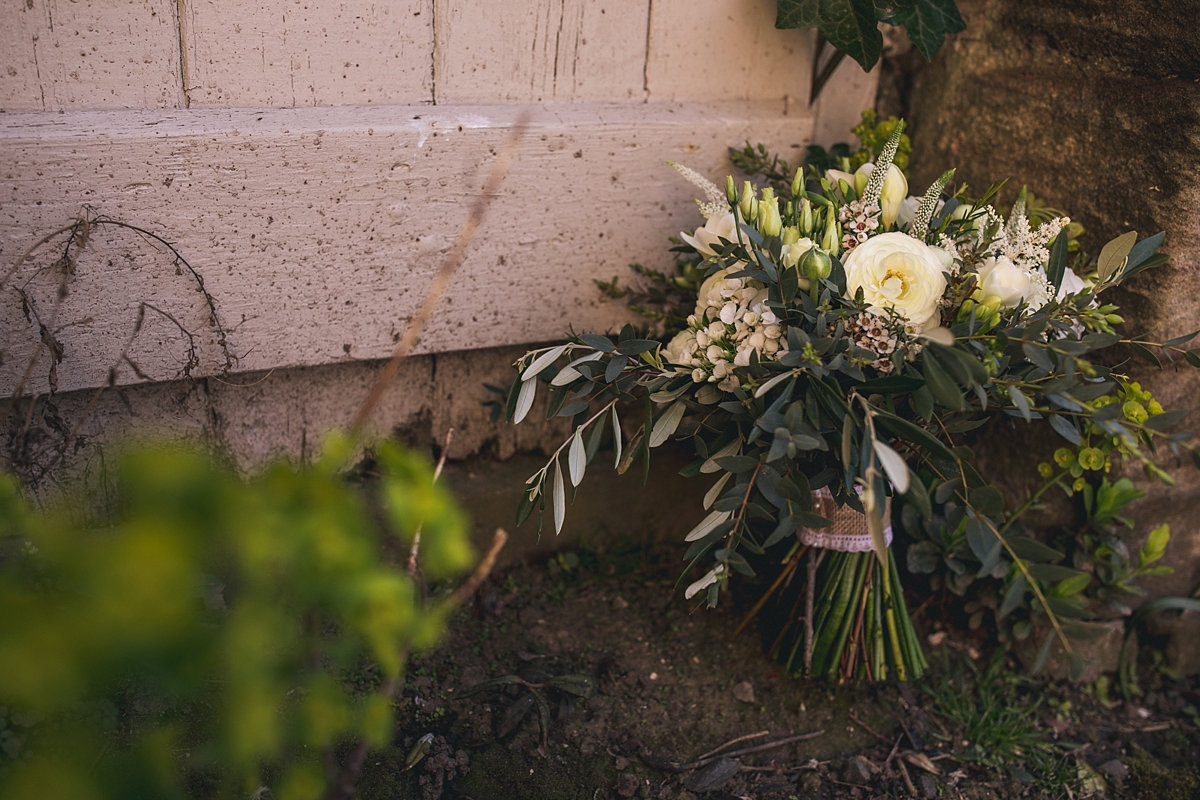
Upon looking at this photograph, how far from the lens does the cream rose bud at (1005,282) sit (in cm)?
117

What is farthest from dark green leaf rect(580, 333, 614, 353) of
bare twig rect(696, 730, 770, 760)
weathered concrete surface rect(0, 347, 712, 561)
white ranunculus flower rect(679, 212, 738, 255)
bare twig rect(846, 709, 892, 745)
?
bare twig rect(846, 709, 892, 745)

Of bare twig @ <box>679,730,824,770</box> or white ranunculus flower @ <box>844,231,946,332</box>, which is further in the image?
bare twig @ <box>679,730,824,770</box>

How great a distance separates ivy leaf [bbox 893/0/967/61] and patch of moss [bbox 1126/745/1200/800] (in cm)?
142

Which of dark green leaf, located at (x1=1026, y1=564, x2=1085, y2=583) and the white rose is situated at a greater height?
the white rose

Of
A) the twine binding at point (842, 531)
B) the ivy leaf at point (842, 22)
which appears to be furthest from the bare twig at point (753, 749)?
the ivy leaf at point (842, 22)

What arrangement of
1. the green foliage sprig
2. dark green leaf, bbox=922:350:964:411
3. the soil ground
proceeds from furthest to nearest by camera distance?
the soil ground → dark green leaf, bbox=922:350:964:411 → the green foliage sprig

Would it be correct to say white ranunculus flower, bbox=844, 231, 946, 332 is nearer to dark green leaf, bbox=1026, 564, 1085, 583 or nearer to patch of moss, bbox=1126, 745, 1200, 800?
dark green leaf, bbox=1026, 564, 1085, 583

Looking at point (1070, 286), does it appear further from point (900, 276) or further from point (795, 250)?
point (795, 250)

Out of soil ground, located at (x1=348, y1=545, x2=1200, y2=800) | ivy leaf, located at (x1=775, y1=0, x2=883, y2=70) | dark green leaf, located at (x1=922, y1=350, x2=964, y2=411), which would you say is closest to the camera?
dark green leaf, located at (x1=922, y1=350, x2=964, y2=411)

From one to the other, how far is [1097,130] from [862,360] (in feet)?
2.64

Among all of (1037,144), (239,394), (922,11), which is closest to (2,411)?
(239,394)

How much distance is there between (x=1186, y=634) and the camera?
1854 mm

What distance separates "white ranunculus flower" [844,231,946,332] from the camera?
44.9 inches

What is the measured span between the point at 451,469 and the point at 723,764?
0.80 meters
